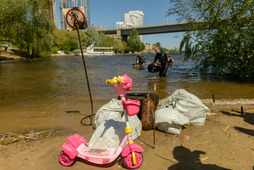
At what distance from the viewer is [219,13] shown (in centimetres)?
832

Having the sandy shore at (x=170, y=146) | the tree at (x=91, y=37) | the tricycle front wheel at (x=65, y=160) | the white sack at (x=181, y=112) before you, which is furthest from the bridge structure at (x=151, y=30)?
the tricycle front wheel at (x=65, y=160)

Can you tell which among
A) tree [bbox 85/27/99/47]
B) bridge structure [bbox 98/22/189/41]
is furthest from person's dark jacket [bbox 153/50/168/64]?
tree [bbox 85/27/99/47]

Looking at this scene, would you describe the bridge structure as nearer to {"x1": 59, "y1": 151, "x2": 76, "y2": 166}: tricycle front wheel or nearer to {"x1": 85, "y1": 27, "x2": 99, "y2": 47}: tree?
{"x1": 85, "y1": 27, "x2": 99, "y2": 47}: tree

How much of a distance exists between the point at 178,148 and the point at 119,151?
102 centimetres

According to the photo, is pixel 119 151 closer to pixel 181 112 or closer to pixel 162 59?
pixel 181 112

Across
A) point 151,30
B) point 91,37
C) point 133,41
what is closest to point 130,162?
point 151,30

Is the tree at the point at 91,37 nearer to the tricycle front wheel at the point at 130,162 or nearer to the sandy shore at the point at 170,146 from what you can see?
the sandy shore at the point at 170,146

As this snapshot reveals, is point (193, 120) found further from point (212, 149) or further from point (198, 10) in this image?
point (198, 10)

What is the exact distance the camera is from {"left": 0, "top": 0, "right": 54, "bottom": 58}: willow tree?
21.0 meters

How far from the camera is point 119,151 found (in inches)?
91.3

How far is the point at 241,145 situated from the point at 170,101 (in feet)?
4.98

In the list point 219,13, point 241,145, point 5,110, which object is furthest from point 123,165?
point 219,13

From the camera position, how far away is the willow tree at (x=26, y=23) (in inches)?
826

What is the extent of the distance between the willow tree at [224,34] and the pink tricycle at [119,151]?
778 cm
